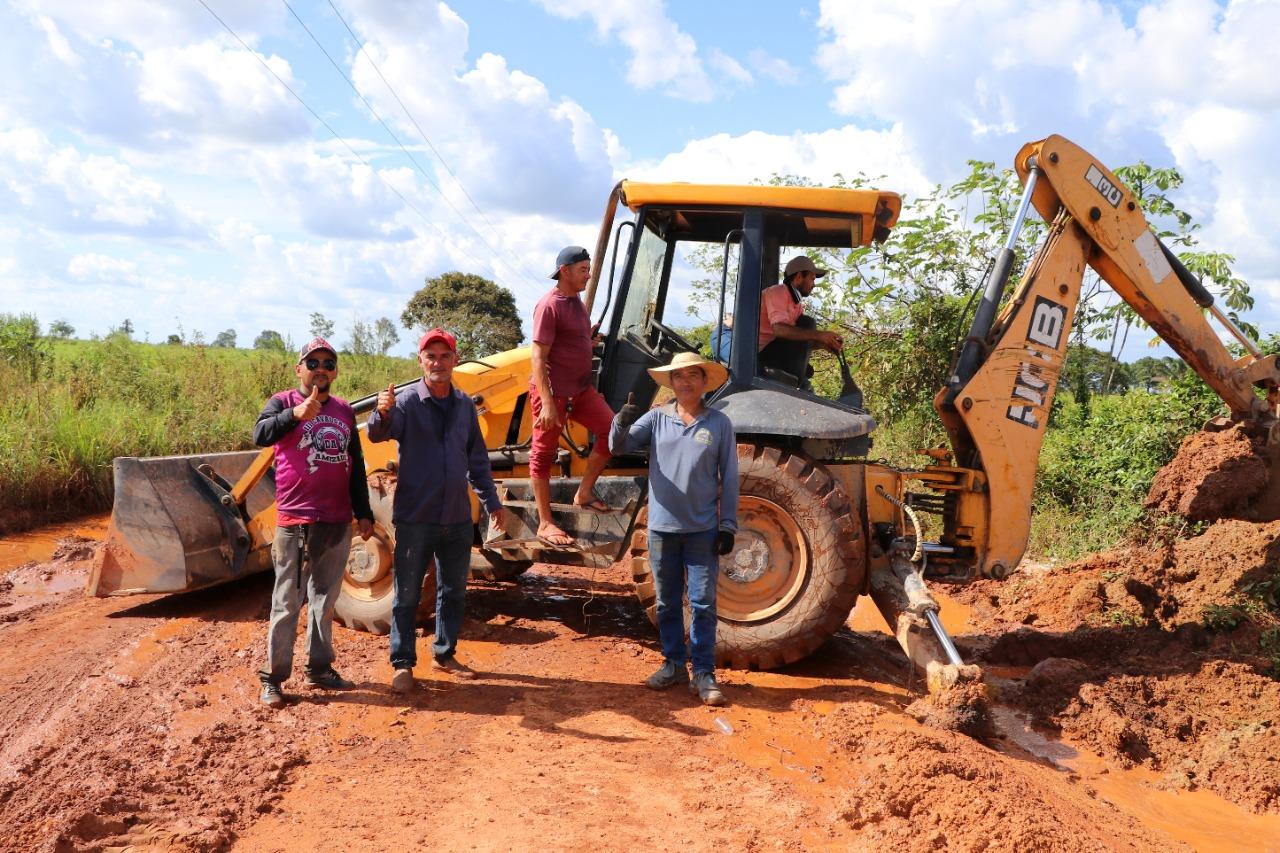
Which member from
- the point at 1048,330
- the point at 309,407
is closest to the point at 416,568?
the point at 309,407

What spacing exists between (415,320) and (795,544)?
22.7 m

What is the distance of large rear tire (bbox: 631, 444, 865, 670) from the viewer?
205 inches

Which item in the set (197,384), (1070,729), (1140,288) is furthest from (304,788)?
(197,384)

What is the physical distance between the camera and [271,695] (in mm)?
4637

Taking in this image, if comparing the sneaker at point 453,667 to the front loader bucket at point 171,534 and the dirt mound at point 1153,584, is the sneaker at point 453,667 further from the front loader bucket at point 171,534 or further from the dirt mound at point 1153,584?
the dirt mound at point 1153,584

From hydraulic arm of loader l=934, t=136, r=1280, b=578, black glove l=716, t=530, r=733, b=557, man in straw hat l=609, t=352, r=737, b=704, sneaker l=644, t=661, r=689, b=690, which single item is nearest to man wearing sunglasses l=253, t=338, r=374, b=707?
man in straw hat l=609, t=352, r=737, b=704

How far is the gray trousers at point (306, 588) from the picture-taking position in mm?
4691

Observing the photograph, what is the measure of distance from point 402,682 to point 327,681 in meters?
0.41

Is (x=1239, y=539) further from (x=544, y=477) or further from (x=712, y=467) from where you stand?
(x=544, y=477)

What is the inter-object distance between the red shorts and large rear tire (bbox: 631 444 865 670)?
528mm

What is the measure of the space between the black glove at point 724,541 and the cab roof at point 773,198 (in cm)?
189

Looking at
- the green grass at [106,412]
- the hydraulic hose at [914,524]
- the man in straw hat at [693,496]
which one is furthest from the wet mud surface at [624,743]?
the green grass at [106,412]

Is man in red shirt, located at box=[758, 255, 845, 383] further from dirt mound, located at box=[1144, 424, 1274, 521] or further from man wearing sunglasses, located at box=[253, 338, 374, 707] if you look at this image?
dirt mound, located at box=[1144, 424, 1274, 521]

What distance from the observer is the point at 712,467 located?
15.9 feet
